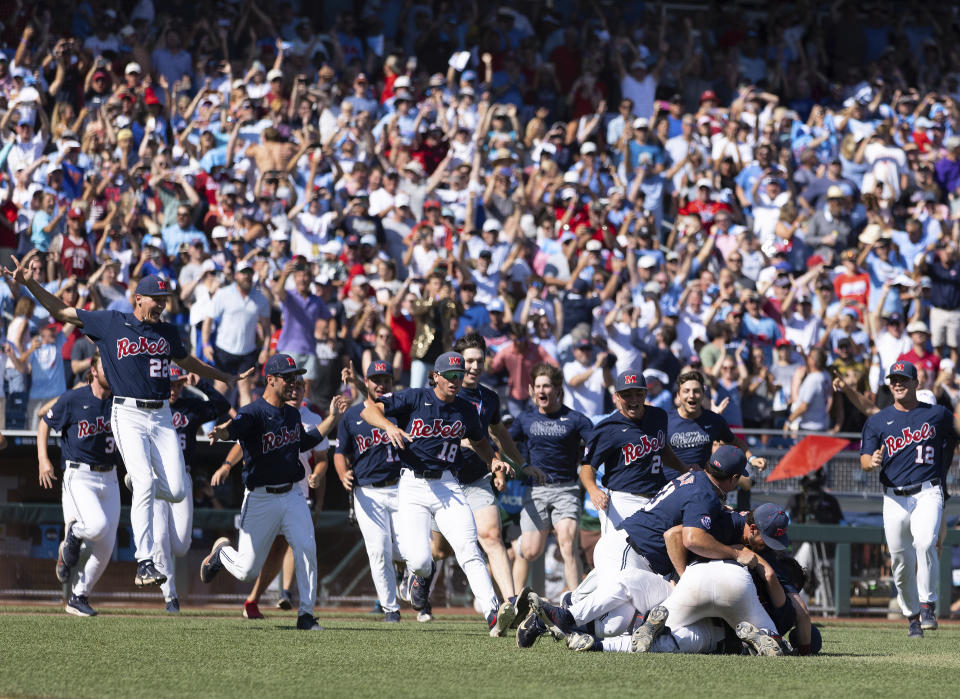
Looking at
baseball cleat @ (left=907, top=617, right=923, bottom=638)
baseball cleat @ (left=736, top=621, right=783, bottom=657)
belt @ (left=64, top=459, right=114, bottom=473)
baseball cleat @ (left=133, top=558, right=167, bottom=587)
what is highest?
belt @ (left=64, top=459, right=114, bottom=473)

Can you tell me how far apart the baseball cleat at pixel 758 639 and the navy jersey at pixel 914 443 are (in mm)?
3699

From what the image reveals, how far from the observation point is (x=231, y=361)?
1630 cm

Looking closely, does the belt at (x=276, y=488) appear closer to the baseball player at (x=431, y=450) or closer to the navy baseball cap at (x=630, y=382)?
the baseball player at (x=431, y=450)

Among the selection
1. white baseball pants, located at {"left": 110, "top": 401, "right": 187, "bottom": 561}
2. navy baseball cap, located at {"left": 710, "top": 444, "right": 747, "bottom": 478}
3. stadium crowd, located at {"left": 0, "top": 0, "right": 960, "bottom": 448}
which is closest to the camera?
navy baseball cap, located at {"left": 710, "top": 444, "right": 747, "bottom": 478}

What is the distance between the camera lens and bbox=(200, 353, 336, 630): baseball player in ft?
36.9

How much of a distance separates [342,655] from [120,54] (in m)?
13.7

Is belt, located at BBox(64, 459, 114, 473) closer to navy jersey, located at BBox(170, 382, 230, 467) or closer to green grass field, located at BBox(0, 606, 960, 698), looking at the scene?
navy jersey, located at BBox(170, 382, 230, 467)

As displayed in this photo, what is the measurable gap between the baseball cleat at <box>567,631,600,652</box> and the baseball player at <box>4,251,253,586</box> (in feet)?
11.1

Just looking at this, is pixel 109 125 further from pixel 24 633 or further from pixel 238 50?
pixel 24 633

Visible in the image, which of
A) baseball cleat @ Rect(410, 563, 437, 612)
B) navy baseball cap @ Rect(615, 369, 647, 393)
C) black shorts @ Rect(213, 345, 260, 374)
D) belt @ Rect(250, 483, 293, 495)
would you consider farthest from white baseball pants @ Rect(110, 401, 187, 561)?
black shorts @ Rect(213, 345, 260, 374)

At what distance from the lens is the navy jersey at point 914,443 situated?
40.3 ft

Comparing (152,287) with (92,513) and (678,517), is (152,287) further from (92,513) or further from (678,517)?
(678,517)

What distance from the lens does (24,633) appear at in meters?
10.2

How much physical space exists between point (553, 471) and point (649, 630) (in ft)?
14.6
